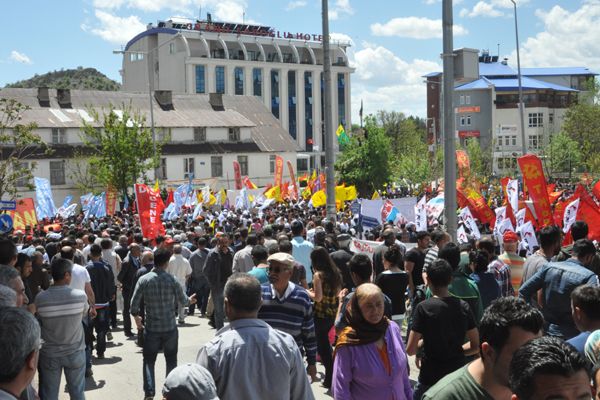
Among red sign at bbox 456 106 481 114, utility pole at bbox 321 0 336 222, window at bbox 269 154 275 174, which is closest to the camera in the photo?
utility pole at bbox 321 0 336 222

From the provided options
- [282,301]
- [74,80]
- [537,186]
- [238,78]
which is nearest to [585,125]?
[238,78]

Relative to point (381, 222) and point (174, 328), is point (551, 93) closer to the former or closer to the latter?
point (381, 222)

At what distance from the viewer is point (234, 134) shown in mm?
62094

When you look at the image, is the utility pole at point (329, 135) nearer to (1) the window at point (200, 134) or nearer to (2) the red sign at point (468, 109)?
(1) the window at point (200, 134)

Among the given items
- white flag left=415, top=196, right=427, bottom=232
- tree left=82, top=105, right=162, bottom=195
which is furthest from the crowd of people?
tree left=82, top=105, right=162, bottom=195

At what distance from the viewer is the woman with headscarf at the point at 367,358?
504cm

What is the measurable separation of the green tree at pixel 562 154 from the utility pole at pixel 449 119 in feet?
143

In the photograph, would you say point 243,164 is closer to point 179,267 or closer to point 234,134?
point 234,134

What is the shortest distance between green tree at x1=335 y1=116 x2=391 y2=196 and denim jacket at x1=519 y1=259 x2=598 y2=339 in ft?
158

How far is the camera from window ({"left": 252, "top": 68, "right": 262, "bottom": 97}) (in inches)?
3443

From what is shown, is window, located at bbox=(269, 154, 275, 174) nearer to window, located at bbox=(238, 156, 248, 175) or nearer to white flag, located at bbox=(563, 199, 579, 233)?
window, located at bbox=(238, 156, 248, 175)

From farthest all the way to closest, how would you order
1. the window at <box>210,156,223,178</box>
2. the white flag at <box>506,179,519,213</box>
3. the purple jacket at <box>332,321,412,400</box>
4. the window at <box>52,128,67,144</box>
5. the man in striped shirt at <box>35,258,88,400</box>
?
the window at <box>210,156,223,178</box> → the window at <box>52,128,67,144</box> → the white flag at <box>506,179,519,213</box> → the man in striped shirt at <box>35,258,88,400</box> → the purple jacket at <box>332,321,412,400</box>

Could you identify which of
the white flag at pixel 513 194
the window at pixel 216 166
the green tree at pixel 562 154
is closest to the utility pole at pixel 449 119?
the white flag at pixel 513 194

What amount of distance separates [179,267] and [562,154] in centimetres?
4735
